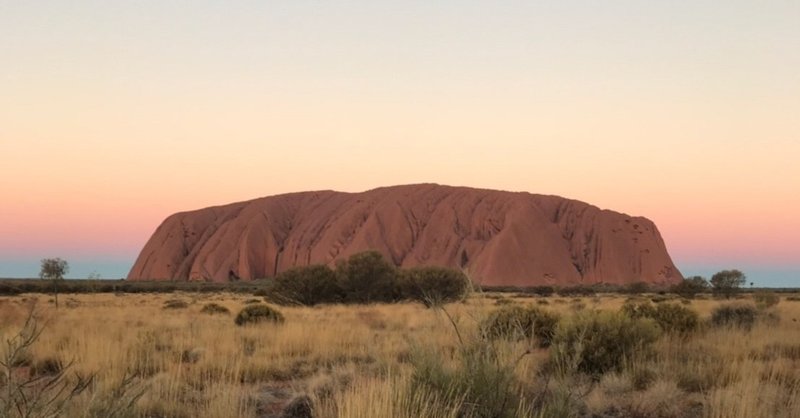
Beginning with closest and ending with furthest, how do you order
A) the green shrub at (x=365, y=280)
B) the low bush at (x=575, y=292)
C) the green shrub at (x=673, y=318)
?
the green shrub at (x=673, y=318), the green shrub at (x=365, y=280), the low bush at (x=575, y=292)

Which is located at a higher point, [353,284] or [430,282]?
[430,282]

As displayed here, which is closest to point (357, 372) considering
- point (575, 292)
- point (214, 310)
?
point (214, 310)

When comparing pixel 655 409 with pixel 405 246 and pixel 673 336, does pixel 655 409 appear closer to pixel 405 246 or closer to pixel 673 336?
pixel 673 336

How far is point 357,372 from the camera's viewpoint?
28.6ft

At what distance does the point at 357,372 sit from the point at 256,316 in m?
10.1

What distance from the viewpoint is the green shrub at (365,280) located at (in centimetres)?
3638

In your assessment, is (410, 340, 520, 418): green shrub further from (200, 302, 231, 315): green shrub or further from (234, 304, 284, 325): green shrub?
(200, 302, 231, 315): green shrub

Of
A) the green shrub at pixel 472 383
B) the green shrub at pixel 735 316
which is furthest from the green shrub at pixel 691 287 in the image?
the green shrub at pixel 472 383

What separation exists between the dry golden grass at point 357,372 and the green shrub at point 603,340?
1.19 feet

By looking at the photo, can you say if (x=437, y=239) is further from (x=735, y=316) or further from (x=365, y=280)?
(x=735, y=316)

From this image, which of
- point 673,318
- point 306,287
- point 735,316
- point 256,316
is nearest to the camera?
point 673,318

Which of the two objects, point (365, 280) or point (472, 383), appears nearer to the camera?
point (472, 383)

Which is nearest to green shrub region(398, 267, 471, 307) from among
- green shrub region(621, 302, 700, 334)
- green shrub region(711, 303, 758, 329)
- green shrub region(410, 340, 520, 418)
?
green shrub region(711, 303, 758, 329)

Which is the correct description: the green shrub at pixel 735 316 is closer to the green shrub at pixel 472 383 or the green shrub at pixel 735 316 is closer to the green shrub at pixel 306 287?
the green shrub at pixel 472 383
